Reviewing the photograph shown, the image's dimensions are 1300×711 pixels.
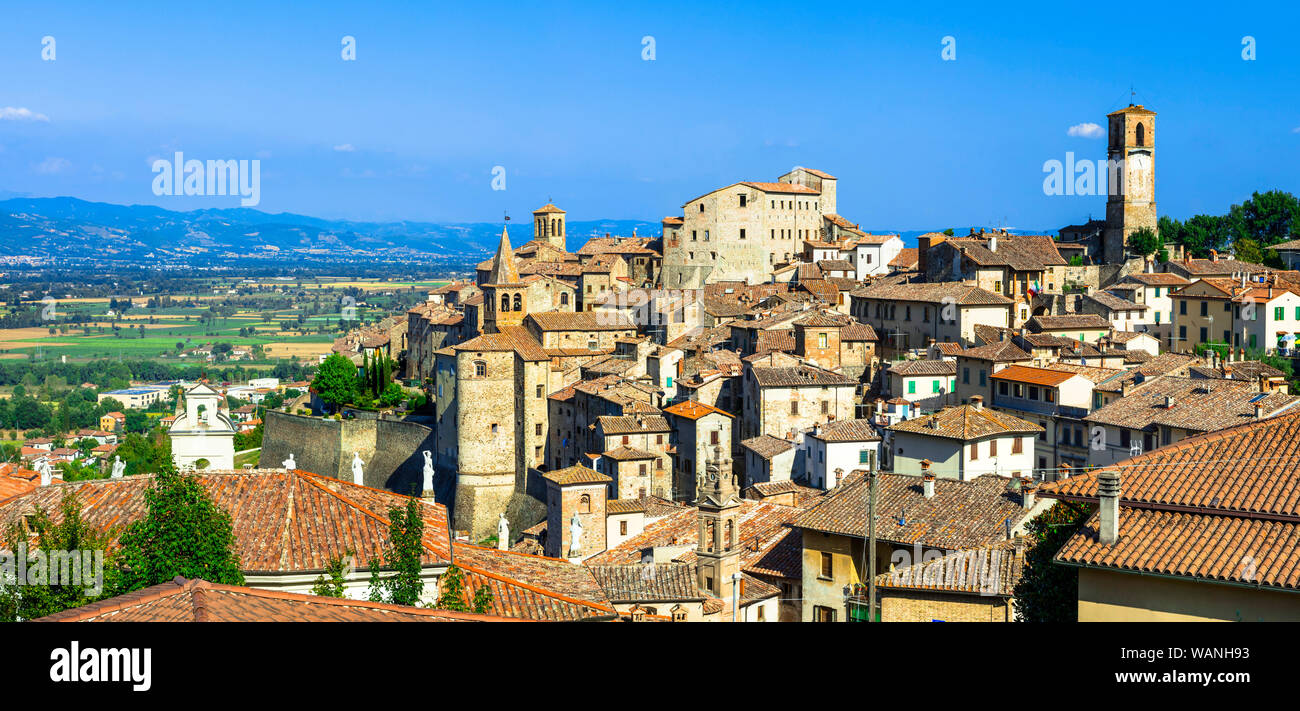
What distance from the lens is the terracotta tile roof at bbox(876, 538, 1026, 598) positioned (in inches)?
801

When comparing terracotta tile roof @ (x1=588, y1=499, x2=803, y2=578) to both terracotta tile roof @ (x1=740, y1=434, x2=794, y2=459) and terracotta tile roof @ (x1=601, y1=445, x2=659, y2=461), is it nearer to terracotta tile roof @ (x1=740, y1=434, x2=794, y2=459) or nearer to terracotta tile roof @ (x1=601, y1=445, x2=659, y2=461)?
terracotta tile roof @ (x1=740, y1=434, x2=794, y2=459)

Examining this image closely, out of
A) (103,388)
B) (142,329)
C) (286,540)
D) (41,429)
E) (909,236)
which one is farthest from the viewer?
(142,329)

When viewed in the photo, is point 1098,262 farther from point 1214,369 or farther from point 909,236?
point 909,236

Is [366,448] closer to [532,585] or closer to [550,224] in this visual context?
[550,224]

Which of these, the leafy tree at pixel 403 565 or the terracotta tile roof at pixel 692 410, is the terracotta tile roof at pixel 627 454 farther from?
the leafy tree at pixel 403 565

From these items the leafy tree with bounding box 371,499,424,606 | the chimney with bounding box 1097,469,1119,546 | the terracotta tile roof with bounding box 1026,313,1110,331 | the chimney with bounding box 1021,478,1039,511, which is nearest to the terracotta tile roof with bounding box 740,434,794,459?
the terracotta tile roof with bounding box 1026,313,1110,331

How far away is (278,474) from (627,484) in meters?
25.3

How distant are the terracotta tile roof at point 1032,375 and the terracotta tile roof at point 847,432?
5.55 m

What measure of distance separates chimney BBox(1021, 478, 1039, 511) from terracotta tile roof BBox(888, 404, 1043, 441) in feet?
35.7

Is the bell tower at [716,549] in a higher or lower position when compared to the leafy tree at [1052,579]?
lower

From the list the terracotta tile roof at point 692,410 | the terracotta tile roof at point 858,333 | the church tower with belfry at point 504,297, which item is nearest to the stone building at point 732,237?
the church tower with belfry at point 504,297

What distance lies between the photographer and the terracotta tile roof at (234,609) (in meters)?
7.17
